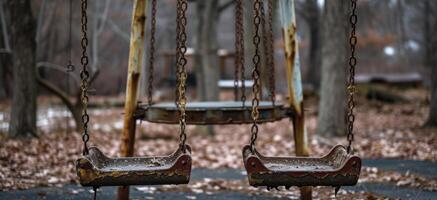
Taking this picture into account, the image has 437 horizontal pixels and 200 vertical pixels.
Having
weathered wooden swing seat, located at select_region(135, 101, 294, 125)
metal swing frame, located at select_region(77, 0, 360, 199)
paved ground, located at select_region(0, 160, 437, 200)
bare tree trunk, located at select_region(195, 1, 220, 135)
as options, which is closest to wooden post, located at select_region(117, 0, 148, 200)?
metal swing frame, located at select_region(77, 0, 360, 199)

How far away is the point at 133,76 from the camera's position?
600 centimetres

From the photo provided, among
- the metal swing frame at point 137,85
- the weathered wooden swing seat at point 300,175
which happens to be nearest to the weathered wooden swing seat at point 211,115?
the metal swing frame at point 137,85

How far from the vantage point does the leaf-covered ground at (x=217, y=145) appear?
7.52 metres

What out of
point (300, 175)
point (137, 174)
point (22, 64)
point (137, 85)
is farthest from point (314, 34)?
point (137, 174)

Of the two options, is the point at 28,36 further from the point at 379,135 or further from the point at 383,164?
the point at 379,135

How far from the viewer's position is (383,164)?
28.6 feet

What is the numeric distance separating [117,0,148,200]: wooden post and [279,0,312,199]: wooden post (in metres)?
1.60

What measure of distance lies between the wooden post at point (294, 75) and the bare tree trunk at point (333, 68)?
19.0 feet

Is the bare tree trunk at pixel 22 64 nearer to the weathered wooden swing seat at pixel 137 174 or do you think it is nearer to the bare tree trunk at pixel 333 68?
the bare tree trunk at pixel 333 68

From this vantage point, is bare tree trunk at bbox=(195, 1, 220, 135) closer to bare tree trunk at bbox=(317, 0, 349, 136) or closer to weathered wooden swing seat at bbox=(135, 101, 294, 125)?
bare tree trunk at bbox=(317, 0, 349, 136)

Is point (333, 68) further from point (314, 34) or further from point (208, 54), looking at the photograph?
point (314, 34)

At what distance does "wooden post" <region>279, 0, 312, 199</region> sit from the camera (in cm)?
620

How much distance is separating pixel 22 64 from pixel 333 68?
6.46 metres

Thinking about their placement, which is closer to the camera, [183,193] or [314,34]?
[183,193]
